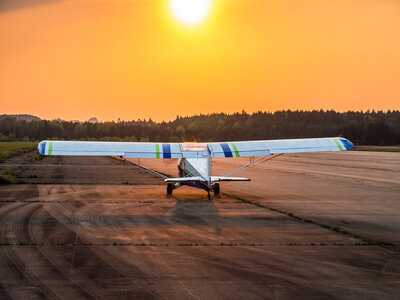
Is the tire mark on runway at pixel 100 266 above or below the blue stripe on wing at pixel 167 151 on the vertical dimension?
below

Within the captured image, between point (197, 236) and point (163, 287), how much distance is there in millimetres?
4582

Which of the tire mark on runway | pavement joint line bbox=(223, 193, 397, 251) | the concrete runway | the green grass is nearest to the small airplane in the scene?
the concrete runway

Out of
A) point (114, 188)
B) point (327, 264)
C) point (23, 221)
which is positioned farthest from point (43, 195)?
point (327, 264)

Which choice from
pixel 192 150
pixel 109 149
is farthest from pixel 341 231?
pixel 109 149

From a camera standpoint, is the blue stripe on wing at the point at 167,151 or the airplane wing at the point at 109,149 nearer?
the airplane wing at the point at 109,149

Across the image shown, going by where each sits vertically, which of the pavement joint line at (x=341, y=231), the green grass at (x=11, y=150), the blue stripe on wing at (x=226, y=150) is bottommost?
the green grass at (x=11, y=150)

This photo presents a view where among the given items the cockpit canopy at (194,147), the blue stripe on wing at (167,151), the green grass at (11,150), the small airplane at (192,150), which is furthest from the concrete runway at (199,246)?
the green grass at (11,150)

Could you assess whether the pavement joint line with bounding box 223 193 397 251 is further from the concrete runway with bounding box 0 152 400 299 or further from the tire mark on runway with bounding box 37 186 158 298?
the tire mark on runway with bounding box 37 186 158 298

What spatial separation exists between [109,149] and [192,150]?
3.88 meters

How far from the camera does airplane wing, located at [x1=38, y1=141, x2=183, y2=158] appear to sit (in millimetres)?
19797

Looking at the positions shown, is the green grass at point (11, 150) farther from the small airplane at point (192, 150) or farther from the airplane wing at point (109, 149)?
the small airplane at point (192, 150)

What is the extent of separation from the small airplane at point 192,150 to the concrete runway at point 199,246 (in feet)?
3.60

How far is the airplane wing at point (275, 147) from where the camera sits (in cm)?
2241

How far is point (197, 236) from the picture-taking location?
13.2 metres
